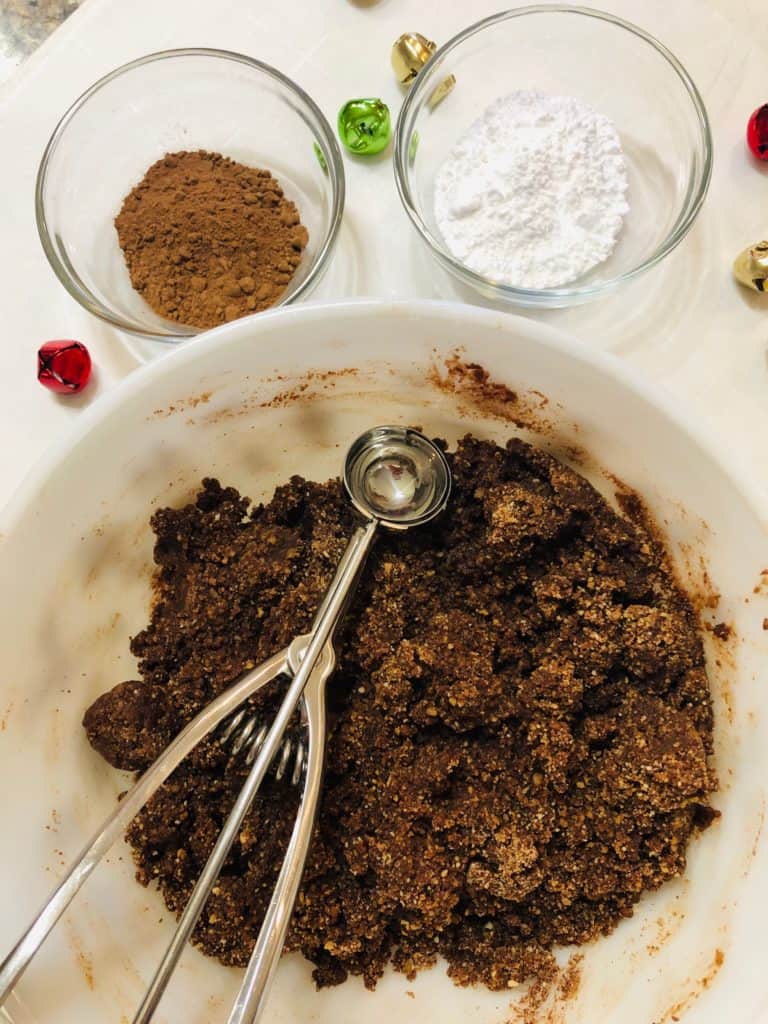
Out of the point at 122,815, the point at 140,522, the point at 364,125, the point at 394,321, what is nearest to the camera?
the point at 122,815

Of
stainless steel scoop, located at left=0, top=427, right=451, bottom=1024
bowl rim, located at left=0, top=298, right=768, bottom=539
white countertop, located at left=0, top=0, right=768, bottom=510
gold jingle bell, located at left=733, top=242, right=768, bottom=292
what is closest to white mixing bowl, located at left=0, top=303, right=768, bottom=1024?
bowl rim, located at left=0, top=298, right=768, bottom=539

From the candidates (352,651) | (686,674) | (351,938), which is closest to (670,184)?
(686,674)

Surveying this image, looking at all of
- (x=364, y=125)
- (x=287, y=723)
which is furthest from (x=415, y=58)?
A: (x=287, y=723)

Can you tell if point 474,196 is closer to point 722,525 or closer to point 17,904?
point 722,525

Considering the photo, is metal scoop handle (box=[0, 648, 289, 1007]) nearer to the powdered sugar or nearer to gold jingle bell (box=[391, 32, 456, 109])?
the powdered sugar

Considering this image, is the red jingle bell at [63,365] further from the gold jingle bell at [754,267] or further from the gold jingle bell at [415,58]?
the gold jingle bell at [754,267]

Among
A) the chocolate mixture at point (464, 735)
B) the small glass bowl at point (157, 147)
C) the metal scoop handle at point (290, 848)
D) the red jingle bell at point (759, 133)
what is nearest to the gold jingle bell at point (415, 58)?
the small glass bowl at point (157, 147)

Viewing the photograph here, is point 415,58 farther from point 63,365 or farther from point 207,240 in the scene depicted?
point 63,365
